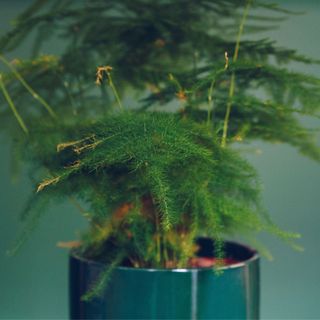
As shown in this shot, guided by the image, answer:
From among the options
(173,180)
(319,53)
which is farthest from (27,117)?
(319,53)

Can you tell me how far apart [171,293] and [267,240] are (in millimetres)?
371

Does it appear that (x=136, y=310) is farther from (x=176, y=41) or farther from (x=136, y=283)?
(x=176, y=41)

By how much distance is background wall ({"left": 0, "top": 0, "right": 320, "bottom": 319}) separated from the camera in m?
0.93

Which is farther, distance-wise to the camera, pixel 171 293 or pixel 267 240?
pixel 267 240

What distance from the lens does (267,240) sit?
0.94 m

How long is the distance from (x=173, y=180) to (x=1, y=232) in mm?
440

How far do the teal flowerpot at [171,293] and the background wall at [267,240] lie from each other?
1.00 feet

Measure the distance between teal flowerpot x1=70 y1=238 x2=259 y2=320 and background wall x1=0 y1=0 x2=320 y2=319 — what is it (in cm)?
30

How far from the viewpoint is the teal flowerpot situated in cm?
60

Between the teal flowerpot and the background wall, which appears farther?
the background wall

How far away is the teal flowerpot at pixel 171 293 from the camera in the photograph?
1.95 feet

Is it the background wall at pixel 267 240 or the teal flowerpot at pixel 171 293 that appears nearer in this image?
the teal flowerpot at pixel 171 293

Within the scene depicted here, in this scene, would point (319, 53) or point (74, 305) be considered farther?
point (319, 53)

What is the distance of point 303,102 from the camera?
63 centimetres
